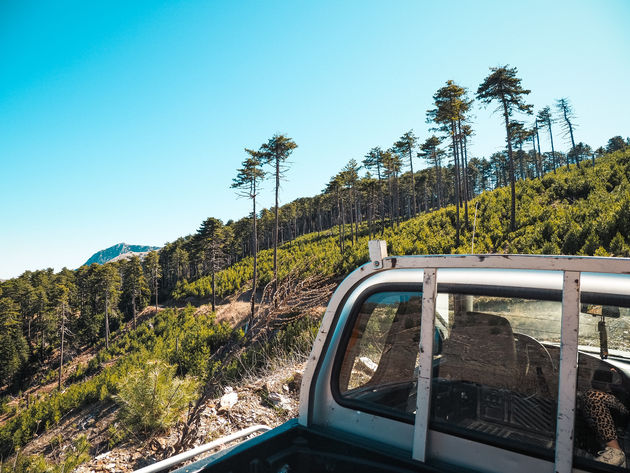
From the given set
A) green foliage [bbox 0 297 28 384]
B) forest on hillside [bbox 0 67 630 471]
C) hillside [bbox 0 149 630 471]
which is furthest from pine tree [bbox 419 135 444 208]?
green foliage [bbox 0 297 28 384]

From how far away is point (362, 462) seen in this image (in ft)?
4.58

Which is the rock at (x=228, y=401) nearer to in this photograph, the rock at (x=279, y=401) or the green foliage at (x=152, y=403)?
the rock at (x=279, y=401)

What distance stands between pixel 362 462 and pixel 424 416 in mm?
357

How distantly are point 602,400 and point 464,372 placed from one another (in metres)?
0.48

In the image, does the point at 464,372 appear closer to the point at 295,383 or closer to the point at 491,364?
the point at 491,364

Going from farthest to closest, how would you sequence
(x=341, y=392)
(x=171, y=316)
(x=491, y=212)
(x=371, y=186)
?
(x=371, y=186), (x=171, y=316), (x=491, y=212), (x=341, y=392)

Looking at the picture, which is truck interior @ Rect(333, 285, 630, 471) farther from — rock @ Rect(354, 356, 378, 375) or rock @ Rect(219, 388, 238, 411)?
rock @ Rect(219, 388, 238, 411)

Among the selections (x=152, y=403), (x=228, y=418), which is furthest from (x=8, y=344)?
(x=228, y=418)

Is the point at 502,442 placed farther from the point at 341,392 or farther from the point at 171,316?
the point at 171,316

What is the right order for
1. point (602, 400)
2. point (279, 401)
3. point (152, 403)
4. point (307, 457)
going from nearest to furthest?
point (602, 400) → point (307, 457) → point (279, 401) → point (152, 403)

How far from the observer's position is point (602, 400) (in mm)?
1191

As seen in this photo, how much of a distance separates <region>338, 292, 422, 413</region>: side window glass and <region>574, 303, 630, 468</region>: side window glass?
639mm

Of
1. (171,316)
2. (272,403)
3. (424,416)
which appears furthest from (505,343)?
(171,316)

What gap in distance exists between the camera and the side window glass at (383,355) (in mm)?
1569
